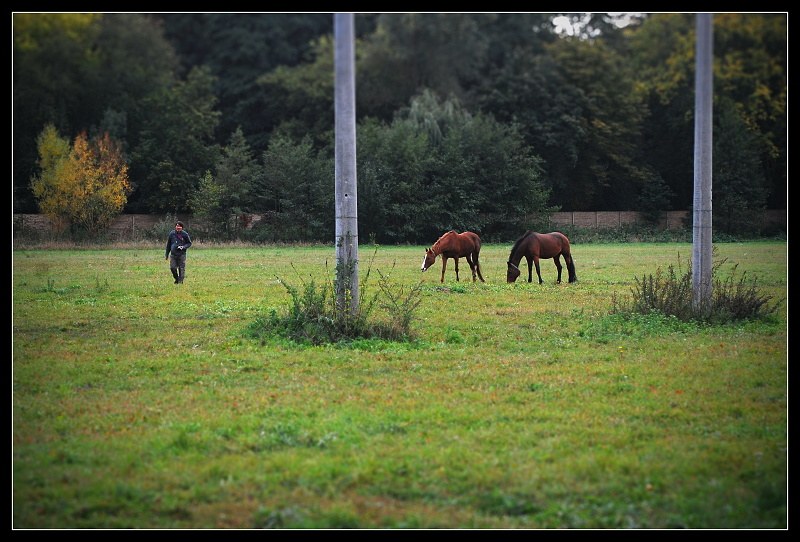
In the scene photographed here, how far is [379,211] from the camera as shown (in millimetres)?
51750

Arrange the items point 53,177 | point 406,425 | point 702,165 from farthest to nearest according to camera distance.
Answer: point 53,177, point 702,165, point 406,425

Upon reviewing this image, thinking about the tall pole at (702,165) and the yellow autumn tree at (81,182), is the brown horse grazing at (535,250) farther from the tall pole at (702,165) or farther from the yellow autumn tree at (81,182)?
the yellow autumn tree at (81,182)

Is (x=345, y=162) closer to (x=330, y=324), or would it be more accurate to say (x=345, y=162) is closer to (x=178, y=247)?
(x=330, y=324)

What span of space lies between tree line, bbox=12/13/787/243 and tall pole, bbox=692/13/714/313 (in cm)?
1703

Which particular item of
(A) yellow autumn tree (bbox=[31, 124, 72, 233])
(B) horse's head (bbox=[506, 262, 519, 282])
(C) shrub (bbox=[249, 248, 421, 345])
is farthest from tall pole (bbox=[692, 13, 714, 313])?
(A) yellow autumn tree (bbox=[31, 124, 72, 233])

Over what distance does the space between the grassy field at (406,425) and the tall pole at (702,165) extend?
100 cm

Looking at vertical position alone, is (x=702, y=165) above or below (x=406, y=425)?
above

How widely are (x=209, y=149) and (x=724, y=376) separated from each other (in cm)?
3773

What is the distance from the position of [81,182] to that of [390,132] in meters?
21.7

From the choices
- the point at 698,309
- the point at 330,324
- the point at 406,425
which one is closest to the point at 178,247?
the point at 330,324

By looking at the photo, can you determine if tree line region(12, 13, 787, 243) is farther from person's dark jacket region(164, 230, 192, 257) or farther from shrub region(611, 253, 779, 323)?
shrub region(611, 253, 779, 323)

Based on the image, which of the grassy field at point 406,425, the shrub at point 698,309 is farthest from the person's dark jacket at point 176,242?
the shrub at point 698,309

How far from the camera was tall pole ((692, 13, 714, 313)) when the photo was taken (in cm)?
1292

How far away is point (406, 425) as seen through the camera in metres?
8.10
